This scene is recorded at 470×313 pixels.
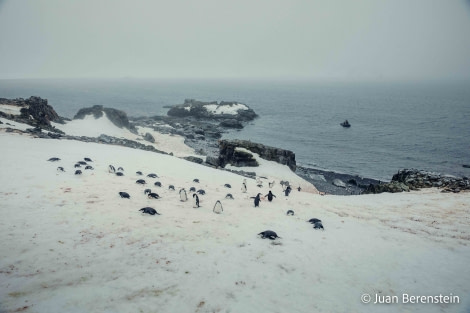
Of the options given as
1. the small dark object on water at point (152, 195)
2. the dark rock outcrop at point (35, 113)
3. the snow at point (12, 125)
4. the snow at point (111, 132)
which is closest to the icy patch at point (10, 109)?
the dark rock outcrop at point (35, 113)

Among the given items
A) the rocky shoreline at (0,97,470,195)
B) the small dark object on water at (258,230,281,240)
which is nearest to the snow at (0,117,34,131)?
the rocky shoreline at (0,97,470,195)

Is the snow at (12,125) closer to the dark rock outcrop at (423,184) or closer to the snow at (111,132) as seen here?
the snow at (111,132)

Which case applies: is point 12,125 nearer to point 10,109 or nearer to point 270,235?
point 10,109

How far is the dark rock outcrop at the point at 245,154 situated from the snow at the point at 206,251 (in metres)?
21.0

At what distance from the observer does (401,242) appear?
14.3 m

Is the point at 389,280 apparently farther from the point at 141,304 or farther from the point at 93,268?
the point at 93,268

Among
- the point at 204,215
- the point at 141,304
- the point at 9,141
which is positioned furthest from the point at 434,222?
the point at 9,141

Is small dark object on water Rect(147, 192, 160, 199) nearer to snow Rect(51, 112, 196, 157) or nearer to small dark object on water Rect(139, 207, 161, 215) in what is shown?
small dark object on water Rect(139, 207, 161, 215)

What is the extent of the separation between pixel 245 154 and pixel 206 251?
3065 cm

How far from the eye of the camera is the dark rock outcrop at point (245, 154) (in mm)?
42250

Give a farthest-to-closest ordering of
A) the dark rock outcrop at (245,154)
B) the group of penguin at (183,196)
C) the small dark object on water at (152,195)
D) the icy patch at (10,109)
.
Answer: the icy patch at (10,109), the dark rock outcrop at (245,154), the small dark object on water at (152,195), the group of penguin at (183,196)

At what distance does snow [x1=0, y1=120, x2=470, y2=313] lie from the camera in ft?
29.8

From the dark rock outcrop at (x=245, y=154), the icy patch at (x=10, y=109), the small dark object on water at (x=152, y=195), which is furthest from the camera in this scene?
the icy patch at (x=10, y=109)

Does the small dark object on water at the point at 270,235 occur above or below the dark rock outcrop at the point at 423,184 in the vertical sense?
above
